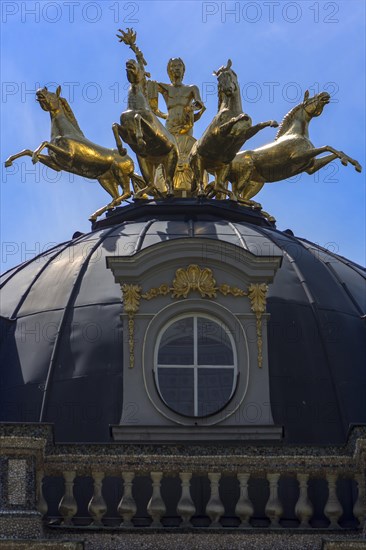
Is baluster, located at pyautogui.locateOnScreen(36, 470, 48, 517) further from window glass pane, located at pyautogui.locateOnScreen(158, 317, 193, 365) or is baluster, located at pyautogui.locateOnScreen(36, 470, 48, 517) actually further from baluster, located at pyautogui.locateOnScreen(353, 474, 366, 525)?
window glass pane, located at pyautogui.locateOnScreen(158, 317, 193, 365)

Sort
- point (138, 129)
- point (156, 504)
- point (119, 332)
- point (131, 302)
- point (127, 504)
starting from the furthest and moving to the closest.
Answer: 1. point (138, 129)
2. point (119, 332)
3. point (131, 302)
4. point (127, 504)
5. point (156, 504)

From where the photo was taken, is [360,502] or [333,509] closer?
[360,502]

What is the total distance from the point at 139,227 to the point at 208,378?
466cm

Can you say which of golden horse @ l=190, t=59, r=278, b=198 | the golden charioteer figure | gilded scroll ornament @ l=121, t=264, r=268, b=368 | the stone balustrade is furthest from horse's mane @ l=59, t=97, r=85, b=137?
the stone balustrade

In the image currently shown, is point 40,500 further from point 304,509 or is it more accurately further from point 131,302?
point 131,302

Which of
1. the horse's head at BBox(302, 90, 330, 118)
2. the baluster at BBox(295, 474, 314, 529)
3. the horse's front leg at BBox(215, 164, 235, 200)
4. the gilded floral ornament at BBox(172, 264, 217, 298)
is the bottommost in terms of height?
the baluster at BBox(295, 474, 314, 529)

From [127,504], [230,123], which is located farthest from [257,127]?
[127,504]

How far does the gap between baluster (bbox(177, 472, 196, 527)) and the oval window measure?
3.40m

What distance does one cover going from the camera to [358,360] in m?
32.9

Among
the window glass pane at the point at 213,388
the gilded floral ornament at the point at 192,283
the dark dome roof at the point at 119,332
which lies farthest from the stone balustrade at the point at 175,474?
the gilded floral ornament at the point at 192,283

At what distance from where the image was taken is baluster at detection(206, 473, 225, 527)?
2808 cm

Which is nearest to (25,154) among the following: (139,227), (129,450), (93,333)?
(139,227)

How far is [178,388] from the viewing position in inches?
1245

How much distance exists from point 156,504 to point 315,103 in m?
12.3
